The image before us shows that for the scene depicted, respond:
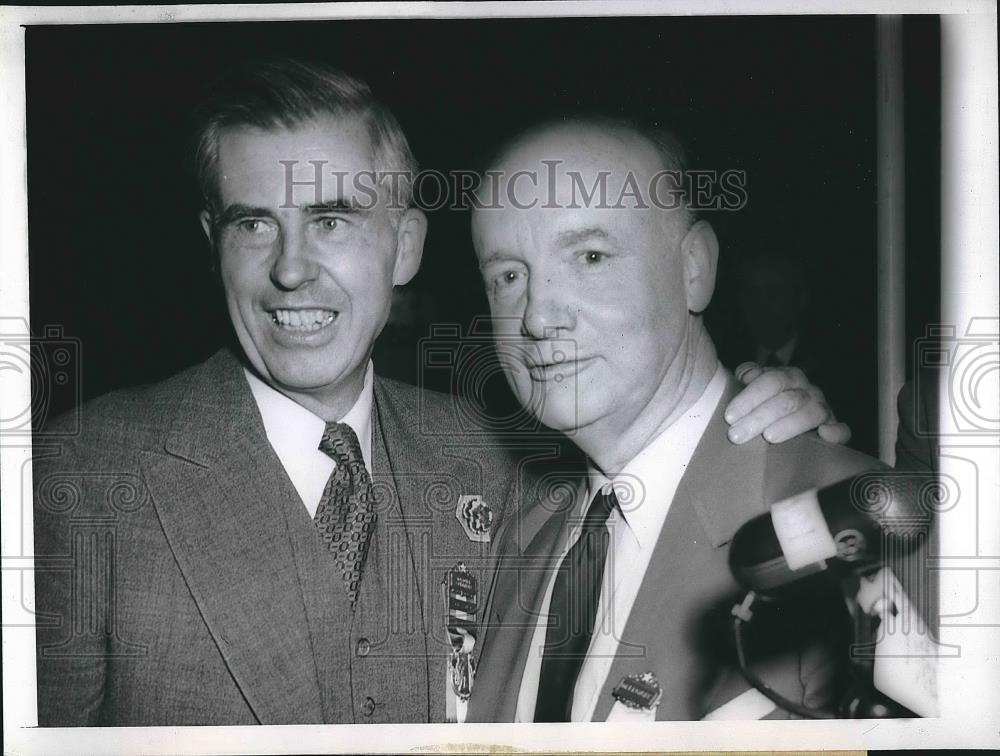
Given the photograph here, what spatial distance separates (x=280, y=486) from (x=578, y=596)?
0.64 metres

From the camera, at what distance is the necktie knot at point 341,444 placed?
7.59 ft

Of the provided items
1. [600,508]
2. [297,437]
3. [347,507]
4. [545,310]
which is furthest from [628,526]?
[297,437]

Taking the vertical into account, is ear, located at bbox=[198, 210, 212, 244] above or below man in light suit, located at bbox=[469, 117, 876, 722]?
above

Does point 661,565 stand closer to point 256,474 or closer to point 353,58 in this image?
point 256,474

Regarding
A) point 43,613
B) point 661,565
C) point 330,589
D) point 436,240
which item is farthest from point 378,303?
point 43,613

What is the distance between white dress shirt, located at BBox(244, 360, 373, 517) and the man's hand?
75 centimetres

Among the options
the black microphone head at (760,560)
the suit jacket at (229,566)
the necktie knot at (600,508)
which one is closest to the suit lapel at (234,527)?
the suit jacket at (229,566)

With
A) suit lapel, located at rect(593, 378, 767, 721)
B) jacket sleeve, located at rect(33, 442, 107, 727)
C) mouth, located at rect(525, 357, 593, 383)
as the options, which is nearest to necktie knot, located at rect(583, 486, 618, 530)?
suit lapel, located at rect(593, 378, 767, 721)

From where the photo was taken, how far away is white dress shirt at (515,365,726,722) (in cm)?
228

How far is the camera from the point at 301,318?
2270mm

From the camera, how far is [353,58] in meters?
2.29

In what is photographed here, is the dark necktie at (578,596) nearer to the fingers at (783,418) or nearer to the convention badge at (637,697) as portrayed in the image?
the convention badge at (637,697)

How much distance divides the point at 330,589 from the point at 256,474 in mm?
273

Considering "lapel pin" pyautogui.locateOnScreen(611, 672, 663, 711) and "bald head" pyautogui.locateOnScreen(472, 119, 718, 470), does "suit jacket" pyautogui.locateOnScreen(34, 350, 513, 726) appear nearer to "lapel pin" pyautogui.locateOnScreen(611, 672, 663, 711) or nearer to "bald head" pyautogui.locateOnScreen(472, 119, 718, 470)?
"bald head" pyautogui.locateOnScreen(472, 119, 718, 470)
